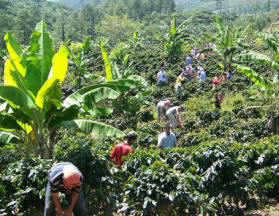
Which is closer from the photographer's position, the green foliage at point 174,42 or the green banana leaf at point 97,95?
the green banana leaf at point 97,95

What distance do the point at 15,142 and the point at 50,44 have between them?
8.52 feet

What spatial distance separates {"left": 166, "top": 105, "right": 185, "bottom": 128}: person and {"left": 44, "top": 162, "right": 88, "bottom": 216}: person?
810cm

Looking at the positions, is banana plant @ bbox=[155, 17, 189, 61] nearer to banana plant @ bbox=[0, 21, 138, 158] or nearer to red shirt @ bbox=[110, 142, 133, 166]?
banana plant @ bbox=[0, 21, 138, 158]

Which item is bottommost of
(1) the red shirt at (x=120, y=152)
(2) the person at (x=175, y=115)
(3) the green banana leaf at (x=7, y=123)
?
(2) the person at (x=175, y=115)

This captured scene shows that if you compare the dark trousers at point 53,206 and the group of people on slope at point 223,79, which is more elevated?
the dark trousers at point 53,206

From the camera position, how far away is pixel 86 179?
6156mm

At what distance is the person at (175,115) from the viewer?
12989 millimetres

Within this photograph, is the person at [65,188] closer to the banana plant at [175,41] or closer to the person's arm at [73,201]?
the person's arm at [73,201]

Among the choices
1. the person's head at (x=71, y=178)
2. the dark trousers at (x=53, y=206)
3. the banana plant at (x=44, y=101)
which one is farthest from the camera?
the banana plant at (x=44, y=101)

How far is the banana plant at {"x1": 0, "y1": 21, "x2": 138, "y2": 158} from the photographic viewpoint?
8.12 meters

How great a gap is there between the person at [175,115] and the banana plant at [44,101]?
4.10m

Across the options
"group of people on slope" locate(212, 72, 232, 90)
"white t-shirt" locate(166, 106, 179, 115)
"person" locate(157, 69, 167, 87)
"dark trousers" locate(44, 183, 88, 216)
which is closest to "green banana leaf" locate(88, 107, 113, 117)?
"dark trousers" locate(44, 183, 88, 216)

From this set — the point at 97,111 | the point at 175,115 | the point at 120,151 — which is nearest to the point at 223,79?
the point at 175,115

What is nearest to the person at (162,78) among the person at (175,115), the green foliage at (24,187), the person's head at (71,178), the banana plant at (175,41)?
the banana plant at (175,41)
